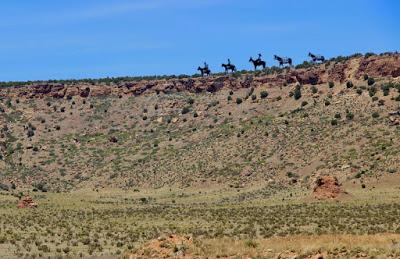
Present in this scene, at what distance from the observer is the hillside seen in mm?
80500

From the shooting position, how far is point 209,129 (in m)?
99.8

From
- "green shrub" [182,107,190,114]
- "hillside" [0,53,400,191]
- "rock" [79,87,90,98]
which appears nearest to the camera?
A: "hillside" [0,53,400,191]

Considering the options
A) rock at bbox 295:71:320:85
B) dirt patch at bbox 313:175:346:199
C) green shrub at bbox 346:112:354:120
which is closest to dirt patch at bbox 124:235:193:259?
dirt patch at bbox 313:175:346:199

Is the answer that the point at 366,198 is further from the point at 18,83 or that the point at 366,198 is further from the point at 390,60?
the point at 18,83

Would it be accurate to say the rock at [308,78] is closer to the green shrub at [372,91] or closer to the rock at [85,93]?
the green shrub at [372,91]

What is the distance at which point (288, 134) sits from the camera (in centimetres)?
8919

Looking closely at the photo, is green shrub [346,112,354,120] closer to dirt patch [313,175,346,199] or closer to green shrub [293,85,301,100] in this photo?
green shrub [293,85,301,100]

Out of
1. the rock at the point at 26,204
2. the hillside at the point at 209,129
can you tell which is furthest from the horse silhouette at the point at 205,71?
the rock at the point at 26,204

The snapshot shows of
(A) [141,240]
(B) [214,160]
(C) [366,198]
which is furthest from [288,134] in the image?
(A) [141,240]

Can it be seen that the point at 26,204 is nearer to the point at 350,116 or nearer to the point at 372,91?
the point at 350,116

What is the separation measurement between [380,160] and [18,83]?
7258 centimetres

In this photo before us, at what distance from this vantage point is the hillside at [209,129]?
264 feet

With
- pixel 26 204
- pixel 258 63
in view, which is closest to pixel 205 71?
pixel 258 63

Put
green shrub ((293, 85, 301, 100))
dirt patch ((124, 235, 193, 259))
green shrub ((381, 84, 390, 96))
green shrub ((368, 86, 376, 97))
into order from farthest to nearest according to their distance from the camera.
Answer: green shrub ((293, 85, 301, 100)) < green shrub ((368, 86, 376, 97)) < green shrub ((381, 84, 390, 96)) < dirt patch ((124, 235, 193, 259))
